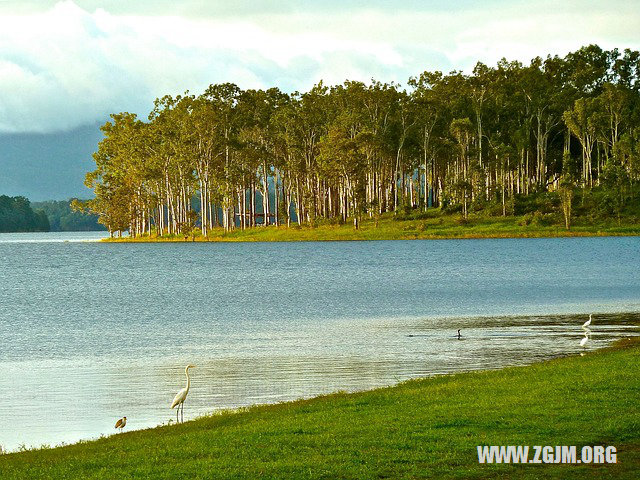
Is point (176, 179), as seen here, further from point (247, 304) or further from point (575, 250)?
point (247, 304)

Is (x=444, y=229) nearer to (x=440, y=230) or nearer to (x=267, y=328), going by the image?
(x=440, y=230)

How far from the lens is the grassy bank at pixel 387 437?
14.5 metres

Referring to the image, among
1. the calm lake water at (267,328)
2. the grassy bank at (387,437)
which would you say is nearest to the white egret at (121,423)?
the calm lake water at (267,328)

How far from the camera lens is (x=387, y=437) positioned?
55.1 feet

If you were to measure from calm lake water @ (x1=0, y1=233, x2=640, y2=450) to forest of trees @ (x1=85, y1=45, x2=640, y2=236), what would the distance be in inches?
1778

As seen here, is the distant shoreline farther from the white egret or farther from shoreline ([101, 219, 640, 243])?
the white egret

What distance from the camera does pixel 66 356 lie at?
3816 centimetres

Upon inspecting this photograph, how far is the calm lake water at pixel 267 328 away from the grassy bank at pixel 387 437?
13.6 feet

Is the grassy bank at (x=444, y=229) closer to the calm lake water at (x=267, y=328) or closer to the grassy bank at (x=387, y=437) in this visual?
the calm lake water at (x=267, y=328)

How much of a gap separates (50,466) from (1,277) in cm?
9063

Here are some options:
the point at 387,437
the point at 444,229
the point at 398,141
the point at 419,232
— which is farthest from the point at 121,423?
the point at 398,141

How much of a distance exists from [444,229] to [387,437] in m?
131

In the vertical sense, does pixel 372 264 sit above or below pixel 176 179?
below

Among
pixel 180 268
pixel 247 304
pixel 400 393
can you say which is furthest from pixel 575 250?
pixel 400 393
